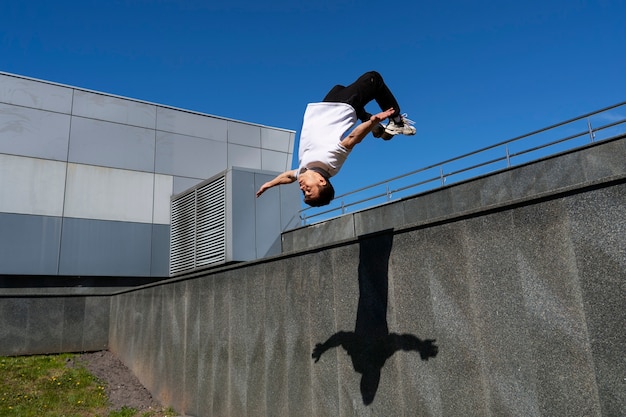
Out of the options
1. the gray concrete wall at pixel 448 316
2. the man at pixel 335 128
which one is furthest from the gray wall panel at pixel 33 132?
the man at pixel 335 128

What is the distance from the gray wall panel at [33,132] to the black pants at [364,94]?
44.5 feet

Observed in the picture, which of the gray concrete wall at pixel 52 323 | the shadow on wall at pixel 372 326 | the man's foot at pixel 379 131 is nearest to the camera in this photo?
the shadow on wall at pixel 372 326

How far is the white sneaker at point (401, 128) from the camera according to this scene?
660 centimetres

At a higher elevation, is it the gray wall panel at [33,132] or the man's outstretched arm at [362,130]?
the gray wall panel at [33,132]

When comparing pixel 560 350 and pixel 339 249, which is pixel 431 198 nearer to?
pixel 339 249

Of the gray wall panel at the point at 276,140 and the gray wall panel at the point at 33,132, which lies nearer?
the gray wall panel at the point at 33,132

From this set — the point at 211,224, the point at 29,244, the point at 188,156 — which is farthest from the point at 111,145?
the point at 211,224

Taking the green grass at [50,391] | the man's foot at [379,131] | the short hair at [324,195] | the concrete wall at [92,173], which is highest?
the concrete wall at [92,173]

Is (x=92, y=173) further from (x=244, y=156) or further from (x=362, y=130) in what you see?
(x=362, y=130)

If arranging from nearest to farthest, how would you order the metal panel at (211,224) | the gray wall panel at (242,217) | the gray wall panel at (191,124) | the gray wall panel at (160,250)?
the gray wall panel at (242,217)
the metal panel at (211,224)
the gray wall panel at (160,250)
the gray wall panel at (191,124)

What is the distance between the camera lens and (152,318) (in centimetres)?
1277

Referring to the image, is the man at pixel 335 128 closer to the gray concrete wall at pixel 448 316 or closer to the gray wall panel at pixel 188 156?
the gray concrete wall at pixel 448 316

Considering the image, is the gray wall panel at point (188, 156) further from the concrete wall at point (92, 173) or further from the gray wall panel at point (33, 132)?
the gray wall panel at point (33, 132)

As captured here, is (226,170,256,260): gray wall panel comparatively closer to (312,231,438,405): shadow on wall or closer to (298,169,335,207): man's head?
(312,231,438,405): shadow on wall
